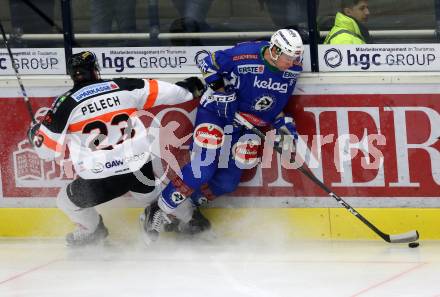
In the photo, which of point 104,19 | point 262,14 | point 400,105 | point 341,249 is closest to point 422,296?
point 341,249

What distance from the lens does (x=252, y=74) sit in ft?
19.8

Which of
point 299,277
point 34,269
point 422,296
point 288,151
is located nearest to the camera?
point 422,296

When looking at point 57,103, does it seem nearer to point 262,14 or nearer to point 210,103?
point 210,103

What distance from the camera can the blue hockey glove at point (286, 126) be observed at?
6.12 m

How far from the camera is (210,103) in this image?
241 inches

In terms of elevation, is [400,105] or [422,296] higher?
[400,105]

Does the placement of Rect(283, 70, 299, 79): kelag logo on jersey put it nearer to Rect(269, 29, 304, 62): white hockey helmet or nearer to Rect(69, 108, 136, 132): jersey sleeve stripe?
Rect(269, 29, 304, 62): white hockey helmet

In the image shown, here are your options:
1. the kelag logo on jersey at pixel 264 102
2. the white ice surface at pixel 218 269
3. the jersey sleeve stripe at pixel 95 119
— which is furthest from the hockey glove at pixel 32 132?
the kelag logo on jersey at pixel 264 102

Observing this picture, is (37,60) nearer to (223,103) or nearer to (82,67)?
(82,67)

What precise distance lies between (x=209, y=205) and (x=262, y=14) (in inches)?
49.5

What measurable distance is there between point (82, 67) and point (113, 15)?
515mm

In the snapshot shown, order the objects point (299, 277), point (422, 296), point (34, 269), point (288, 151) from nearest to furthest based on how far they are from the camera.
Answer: point (422, 296)
point (299, 277)
point (34, 269)
point (288, 151)

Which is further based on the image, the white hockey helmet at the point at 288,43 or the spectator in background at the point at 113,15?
the spectator in background at the point at 113,15

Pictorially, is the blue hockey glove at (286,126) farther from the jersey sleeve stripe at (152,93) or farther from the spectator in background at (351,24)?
the jersey sleeve stripe at (152,93)
